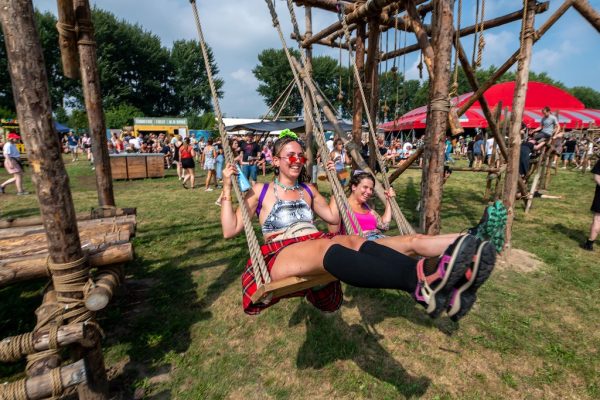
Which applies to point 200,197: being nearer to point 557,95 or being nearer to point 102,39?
point 557,95

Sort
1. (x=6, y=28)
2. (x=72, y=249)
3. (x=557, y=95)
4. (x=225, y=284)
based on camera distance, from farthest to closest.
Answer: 1. (x=557, y=95)
2. (x=225, y=284)
3. (x=72, y=249)
4. (x=6, y=28)

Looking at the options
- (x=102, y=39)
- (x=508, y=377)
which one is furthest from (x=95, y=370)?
(x=102, y=39)

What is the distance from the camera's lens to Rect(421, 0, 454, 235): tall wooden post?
128 inches

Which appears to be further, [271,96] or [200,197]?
[271,96]

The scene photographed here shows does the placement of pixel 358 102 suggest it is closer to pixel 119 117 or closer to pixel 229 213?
pixel 229 213

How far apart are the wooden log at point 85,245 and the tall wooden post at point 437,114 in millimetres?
3155

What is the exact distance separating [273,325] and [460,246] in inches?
94.2

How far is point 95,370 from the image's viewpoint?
2.25 metres

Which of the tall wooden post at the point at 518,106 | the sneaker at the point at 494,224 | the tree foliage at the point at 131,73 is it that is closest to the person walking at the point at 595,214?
the tall wooden post at the point at 518,106

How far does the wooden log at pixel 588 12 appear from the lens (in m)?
4.41

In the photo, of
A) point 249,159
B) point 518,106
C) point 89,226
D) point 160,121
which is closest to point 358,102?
point 518,106

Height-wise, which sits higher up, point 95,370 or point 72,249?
point 72,249

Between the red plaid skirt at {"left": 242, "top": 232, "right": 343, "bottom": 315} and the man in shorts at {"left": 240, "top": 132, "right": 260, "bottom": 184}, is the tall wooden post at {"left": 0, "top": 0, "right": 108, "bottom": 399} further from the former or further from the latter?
the man in shorts at {"left": 240, "top": 132, "right": 260, "bottom": 184}

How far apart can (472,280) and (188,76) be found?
59.9 metres
